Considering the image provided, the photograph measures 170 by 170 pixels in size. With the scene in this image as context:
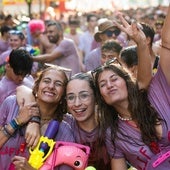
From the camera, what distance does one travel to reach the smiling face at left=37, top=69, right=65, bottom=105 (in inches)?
147

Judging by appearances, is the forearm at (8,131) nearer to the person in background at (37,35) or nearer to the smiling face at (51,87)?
the smiling face at (51,87)

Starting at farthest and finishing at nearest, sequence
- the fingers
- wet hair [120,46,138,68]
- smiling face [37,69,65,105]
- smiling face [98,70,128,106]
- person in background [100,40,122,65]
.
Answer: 1. person in background [100,40,122,65]
2. wet hair [120,46,138,68]
3. smiling face [37,69,65,105]
4. smiling face [98,70,128,106]
5. the fingers

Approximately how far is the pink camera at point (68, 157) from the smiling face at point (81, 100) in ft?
0.82

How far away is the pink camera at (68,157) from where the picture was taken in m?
3.46

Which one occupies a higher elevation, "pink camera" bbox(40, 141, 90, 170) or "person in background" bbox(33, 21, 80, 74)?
"pink camera" bbox(40, 141, 90, 170)

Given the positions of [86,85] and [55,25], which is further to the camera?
[55,25]

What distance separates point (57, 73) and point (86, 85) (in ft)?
0.87

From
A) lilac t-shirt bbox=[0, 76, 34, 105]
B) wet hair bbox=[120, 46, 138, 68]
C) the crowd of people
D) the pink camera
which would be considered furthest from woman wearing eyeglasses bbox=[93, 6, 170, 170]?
lilac t-shirt bbox=[0, 76, 34, 105]

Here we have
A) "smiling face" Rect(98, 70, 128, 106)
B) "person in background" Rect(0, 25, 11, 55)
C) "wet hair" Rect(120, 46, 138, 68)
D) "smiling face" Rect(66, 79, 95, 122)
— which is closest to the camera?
"smiling face" Rect(98, 70, 128, 106)

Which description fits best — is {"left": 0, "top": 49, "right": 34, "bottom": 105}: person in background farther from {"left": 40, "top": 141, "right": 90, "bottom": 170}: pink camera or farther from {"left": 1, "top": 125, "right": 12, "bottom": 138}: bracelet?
{"left": 40, "top": 141, "right": 90, "bottom": 170}: pink camera

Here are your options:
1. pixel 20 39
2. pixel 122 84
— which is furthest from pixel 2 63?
pixel 122 84

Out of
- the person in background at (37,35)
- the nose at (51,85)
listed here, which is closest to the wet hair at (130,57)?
the nose at (51,85)

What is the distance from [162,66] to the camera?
3455mm

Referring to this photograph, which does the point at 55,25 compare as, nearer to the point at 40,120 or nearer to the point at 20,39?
the point at 20,39
